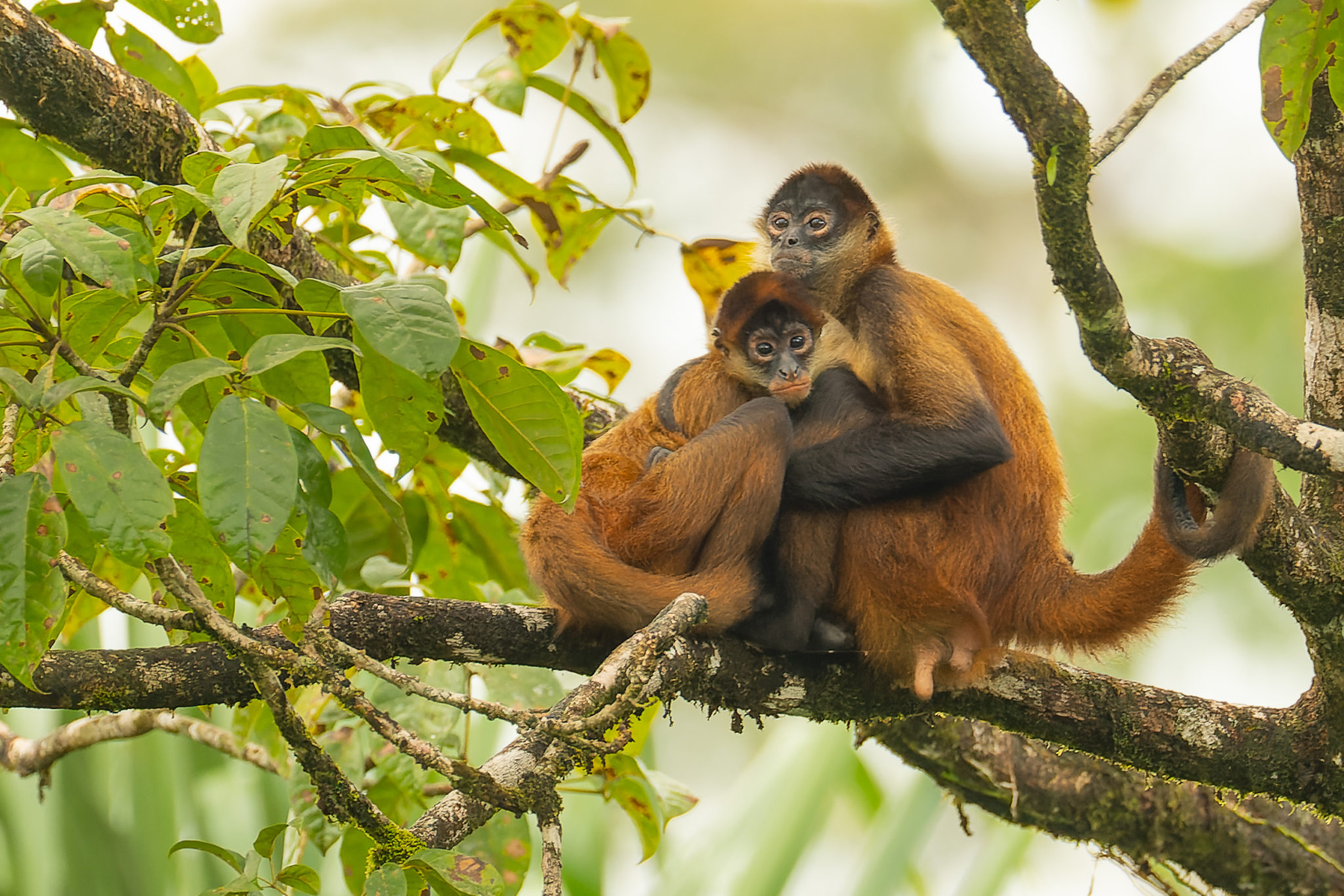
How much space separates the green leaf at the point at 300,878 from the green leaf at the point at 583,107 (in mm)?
3059

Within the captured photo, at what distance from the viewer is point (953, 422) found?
383cm

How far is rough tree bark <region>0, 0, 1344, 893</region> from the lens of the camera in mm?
2822

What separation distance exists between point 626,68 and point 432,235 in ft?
5.50

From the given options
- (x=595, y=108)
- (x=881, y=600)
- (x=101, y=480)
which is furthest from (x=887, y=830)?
(x=101, y=480)

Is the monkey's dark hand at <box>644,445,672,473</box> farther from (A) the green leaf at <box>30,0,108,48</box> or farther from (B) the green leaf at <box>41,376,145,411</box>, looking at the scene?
(A) the green leaf at <box>30,0,108,48</box>

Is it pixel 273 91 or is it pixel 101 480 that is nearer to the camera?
pixel 101 480

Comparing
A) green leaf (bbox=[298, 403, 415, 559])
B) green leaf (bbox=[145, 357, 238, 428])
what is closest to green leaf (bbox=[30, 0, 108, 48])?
green leaf (bbox=[298, 403, 415, 559])

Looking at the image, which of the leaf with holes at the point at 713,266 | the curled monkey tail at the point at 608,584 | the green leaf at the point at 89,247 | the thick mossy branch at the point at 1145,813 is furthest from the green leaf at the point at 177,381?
the thick mossy branch at the point at 1145,813

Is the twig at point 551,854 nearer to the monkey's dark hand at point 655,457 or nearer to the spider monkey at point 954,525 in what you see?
the spider monkey at point 954,525

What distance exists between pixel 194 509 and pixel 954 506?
2505 mm

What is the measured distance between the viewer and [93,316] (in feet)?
8.18

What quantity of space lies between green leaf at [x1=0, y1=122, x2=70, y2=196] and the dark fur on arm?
2604mm

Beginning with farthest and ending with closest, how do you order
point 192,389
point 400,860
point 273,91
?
point 273,91 → point 192,389 → point 400,860

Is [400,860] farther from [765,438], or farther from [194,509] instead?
[765,438]
